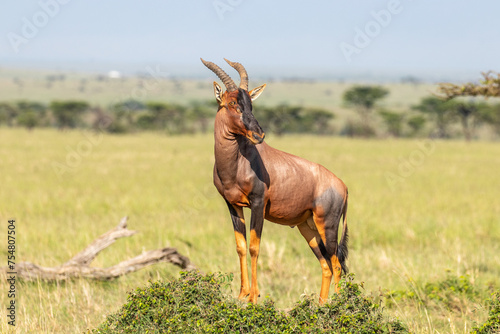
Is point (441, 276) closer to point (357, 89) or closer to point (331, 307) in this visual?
point (331, 307)

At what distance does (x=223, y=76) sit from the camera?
4.66 m

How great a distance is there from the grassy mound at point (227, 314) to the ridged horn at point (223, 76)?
1783 millimetres

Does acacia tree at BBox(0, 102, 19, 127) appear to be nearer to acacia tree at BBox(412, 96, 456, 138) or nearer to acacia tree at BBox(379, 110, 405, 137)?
acacia tree at BBox(379, 110, 405, 137)

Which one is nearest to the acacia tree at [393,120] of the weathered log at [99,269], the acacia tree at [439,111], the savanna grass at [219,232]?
the acacia tree at [439,111]

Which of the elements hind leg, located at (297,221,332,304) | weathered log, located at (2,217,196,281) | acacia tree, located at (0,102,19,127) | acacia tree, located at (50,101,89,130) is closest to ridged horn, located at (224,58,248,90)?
hind leg, located at (297,221,332,304)

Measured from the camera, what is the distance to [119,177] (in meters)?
24.0

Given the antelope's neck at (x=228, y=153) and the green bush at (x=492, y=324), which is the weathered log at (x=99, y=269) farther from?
the green bush at (x=492, y=324)

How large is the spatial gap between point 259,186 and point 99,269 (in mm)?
4441

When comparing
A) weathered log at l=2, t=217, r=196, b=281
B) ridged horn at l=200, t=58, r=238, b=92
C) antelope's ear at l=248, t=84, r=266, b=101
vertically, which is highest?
ridged horn at l=200, t=58, r=238, b=92

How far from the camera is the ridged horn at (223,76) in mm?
4641

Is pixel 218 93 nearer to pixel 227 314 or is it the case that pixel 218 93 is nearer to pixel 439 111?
pixel 227 314

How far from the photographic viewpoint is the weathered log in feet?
26.0

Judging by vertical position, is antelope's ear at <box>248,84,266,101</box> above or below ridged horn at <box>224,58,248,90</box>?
below

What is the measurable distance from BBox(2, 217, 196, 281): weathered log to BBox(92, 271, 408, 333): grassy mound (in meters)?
2.56
